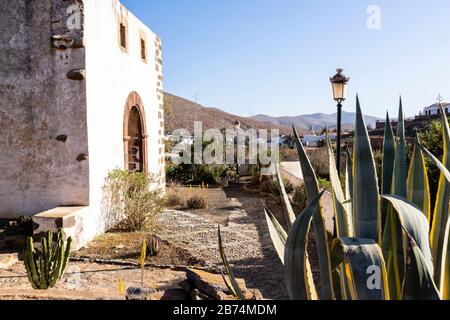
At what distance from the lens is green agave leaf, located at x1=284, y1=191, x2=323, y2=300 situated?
1.21 metres

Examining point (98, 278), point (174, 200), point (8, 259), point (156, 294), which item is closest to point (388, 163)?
point (156, 294)

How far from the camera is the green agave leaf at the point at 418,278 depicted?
1088 millimetres

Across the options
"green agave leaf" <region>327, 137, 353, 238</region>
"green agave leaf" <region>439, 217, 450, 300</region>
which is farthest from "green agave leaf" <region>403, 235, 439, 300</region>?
"green agave leaf" <region>327, 137, 353, 238</region>

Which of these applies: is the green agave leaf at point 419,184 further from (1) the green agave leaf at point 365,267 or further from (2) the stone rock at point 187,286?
(2) the stone rock at point 187,286

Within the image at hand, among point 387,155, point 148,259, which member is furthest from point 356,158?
point 148,259

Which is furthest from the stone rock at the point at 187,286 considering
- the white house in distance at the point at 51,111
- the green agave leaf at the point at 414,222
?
the white house in distance at the point at 51,111

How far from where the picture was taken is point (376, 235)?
1442mm

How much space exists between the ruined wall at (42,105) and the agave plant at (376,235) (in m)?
4.50

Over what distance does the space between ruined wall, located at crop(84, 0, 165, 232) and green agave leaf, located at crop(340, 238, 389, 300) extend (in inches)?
197
